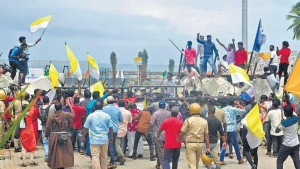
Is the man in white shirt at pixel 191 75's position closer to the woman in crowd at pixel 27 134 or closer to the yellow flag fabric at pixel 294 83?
the woman in crowd at pixel 27 134

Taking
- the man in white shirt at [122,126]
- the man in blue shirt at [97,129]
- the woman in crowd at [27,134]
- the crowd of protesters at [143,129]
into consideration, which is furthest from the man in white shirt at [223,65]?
the man in blue shirt at [97,129]

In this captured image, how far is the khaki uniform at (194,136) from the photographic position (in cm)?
945

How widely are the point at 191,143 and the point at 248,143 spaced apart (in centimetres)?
231

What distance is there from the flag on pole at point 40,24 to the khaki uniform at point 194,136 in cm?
844

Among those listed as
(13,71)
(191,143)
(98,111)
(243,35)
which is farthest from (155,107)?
(243,35)

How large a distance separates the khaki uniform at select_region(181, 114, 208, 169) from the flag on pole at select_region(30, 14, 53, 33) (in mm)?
8443

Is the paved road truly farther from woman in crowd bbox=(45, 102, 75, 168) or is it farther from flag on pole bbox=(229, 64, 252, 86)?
flag on pole bbox=(229, 64, 252, 86)

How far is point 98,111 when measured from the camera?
10.6 metres

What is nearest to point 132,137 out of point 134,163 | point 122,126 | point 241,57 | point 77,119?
point 134,163

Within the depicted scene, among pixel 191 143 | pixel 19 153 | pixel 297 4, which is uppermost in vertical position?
pixel 297 4

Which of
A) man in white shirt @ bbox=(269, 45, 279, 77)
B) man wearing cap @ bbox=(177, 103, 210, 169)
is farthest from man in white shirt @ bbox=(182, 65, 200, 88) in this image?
man wearing cap @ bbox=(177, 103, 210, 169)

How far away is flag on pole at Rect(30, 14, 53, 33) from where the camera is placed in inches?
645

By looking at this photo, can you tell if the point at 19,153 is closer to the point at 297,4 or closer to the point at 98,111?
the point at 98,111

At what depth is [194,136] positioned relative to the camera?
9.45 meters
